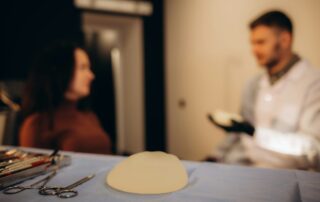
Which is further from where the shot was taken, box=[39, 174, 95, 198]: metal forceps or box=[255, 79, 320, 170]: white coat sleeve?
box=[255, 79, 320, 170]: white coat sleeve

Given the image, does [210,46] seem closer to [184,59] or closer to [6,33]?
[184,59]

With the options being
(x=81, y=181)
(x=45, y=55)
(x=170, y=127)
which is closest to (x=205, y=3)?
(x=170, y=127)

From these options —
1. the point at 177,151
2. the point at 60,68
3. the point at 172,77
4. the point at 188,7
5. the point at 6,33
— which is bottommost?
the point at 177,151

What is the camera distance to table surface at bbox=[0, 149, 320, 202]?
608 mm

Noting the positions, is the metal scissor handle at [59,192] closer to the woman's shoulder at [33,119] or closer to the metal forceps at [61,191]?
the metal forceps at [61,191]

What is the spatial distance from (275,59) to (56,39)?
1.77m

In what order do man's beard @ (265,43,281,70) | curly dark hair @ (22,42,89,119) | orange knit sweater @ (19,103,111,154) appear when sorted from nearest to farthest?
orange knit sweater @ (19,103,111,154) < curly dark hair @ (22,42,89,119) < man's beard @ (265,43,281,70)

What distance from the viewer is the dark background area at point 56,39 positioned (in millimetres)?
2508

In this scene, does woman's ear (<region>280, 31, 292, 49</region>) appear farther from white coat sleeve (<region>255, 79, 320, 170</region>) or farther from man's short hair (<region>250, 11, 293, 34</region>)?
white coat sleeve (<region>255, 79, 320, 170</region>)

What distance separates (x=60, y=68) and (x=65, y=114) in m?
0.22

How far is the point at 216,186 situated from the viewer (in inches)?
26.4

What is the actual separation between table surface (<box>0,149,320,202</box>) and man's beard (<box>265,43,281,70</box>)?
124cm

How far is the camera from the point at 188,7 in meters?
3.47

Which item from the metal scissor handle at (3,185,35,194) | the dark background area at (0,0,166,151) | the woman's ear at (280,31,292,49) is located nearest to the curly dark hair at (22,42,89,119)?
the metal scissor handle at (3,185,35,194)
